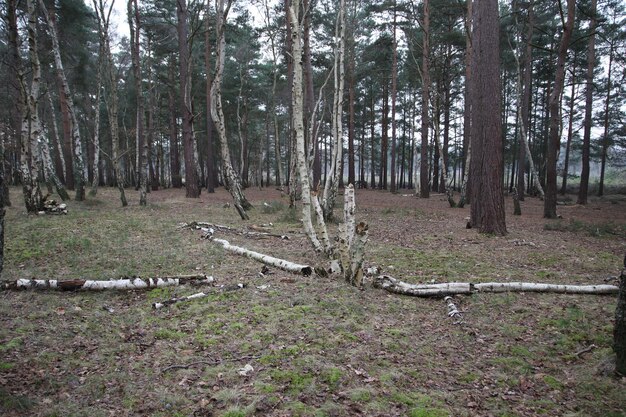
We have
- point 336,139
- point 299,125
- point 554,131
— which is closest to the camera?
point 299,125

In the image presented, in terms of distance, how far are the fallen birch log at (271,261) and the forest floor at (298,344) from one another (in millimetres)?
194

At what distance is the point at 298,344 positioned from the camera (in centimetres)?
395

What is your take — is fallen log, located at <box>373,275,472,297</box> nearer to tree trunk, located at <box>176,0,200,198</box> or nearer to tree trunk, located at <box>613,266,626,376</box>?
tree trunk, located at <box>613,266,626,376</box>

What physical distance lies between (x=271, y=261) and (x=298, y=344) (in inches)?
123

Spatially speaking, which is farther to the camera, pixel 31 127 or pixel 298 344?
pixel 31 127

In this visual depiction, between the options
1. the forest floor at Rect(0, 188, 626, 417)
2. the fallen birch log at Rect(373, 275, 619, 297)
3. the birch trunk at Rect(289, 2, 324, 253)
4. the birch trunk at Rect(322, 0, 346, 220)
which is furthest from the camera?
the birch trunk at Rect(322, 0, 346, 220)

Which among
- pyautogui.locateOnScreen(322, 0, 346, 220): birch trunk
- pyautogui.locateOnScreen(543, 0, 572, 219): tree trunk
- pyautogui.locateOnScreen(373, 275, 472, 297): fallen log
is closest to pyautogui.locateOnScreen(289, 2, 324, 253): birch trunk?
pyautogui.locateOnScreen(373, 275, 472, 297): fallen log

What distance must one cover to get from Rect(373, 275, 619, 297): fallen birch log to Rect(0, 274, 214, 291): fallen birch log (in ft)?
10.5

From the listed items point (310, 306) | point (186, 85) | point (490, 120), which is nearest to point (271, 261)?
point (310, 306)

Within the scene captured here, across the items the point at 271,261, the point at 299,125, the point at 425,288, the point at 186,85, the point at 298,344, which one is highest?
the point at 186,85

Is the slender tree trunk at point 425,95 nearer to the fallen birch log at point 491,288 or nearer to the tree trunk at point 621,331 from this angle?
the fallen birch log at point 491,288

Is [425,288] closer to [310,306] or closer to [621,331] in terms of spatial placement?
[310,306]

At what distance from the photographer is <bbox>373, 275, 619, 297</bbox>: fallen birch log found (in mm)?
5551

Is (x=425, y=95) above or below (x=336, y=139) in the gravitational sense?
above
